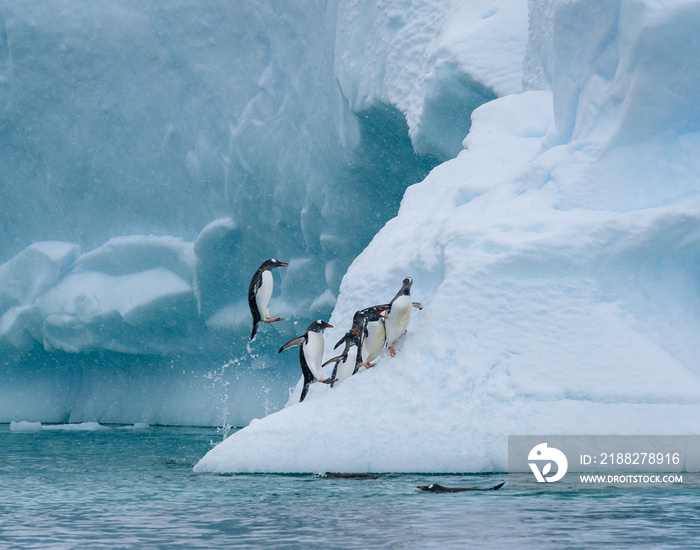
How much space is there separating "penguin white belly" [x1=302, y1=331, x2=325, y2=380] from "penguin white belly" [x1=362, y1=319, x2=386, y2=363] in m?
0.50

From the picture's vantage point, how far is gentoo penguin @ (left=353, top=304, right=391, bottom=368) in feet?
23.1

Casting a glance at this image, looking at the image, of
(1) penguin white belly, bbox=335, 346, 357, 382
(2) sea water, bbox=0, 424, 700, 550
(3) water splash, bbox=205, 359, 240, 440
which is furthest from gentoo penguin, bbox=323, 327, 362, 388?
(3) water splash, bbox=205, 359, 240, 440

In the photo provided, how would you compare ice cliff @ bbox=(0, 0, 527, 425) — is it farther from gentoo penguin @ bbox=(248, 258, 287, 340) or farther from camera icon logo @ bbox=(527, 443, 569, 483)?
camera icon logo @ bbox=(527, 443, 569, 483)

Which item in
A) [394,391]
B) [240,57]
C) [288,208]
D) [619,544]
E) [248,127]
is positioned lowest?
[619,544]

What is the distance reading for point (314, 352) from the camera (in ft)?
24.6

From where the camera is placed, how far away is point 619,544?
3705mm

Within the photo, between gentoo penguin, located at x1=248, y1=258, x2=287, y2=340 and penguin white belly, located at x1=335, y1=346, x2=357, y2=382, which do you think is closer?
penguin white belly, located at x1=335, y1=346, x2=357, y2=382

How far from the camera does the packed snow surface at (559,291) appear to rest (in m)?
6.32

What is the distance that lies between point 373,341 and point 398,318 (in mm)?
269

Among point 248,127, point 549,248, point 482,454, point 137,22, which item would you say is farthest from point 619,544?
point 137,22

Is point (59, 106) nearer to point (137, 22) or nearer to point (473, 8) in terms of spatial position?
point (137, 22)

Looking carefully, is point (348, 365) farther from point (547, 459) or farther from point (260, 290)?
point (547, 459)

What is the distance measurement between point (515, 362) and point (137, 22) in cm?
1081

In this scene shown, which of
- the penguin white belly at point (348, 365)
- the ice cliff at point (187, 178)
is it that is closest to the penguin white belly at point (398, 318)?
the penguin white belly at point (348, 365)
